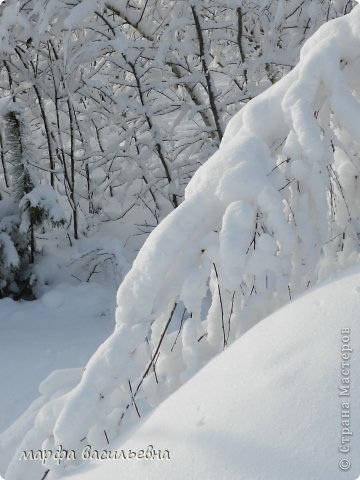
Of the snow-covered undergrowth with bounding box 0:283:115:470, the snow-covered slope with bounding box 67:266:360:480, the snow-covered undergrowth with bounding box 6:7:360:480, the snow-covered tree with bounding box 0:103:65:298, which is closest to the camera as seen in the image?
the snow-covered slope with bounding box 67:266:360:480

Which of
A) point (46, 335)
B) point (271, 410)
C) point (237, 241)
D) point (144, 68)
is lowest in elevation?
point (271, 410)

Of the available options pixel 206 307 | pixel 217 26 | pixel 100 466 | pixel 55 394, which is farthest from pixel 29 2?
pixel 100 466

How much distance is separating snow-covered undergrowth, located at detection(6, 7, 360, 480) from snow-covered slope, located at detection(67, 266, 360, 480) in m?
0.18

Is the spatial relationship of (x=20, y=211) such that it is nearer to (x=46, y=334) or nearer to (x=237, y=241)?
(x=46, y=334)

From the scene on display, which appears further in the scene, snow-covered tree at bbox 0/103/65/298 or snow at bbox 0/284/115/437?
snow-covered tree at bbox 0/103/65/298

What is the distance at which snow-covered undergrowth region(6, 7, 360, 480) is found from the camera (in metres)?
2.10

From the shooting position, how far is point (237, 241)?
80.7 inches

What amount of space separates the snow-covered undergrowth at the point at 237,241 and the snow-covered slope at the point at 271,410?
6.9 inches

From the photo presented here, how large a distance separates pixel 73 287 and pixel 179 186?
162 centimetres

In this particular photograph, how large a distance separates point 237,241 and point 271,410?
62 cm

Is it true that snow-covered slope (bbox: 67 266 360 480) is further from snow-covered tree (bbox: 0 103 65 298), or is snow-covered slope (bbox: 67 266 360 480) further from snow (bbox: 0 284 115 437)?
snow-covered tree (bbox: 0 103 65 298)

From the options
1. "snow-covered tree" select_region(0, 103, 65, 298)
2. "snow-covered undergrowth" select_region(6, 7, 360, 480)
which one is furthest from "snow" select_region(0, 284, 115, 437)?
"snow-covered undergrowth" select_region(6, 7, 360, 480)

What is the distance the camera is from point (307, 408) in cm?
163

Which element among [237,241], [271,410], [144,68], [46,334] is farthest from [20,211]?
[271,410]
